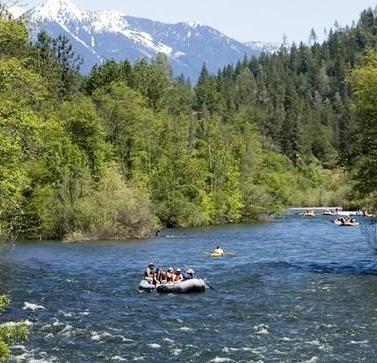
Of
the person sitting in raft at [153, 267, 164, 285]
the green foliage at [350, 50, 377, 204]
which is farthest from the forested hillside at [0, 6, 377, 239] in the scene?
the person sitting in raft at [153, 267, 164, 285]

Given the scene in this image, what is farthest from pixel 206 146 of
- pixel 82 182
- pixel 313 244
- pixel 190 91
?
pixel 190 91

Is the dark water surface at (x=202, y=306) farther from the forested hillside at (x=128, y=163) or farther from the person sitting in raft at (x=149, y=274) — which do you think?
the forested hillside at (x=128, y=163)

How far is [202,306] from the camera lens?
32688 mm

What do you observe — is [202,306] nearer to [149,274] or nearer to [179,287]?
[179,287]

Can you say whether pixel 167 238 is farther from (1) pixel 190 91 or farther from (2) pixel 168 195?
(1) pixel 190 91

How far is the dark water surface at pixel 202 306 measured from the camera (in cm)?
2417

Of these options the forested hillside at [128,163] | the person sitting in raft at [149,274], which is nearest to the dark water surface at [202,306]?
the person sitting in raft at [149,274]

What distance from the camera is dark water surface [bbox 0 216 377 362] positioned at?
79.3 ft

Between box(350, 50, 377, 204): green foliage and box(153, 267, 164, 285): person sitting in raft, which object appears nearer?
box(153, 267, 164, 285): person sitting in raft

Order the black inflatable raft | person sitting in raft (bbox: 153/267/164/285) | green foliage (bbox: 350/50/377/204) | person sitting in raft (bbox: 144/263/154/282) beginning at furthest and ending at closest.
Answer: green foliage (bbox: 350/50/377/204) → person sitting in raft (bbox: 144/263/154/282) → person sitting in raft (bbox: 153/267/164/285) → the black inflatable raft

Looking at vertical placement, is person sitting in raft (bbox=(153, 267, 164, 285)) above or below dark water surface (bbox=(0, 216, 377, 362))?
above

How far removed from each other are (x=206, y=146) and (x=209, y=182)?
5.92 metres

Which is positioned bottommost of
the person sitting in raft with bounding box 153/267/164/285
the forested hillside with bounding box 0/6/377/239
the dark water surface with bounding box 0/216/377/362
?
the dark water surface with bounding box 0/216/377/362

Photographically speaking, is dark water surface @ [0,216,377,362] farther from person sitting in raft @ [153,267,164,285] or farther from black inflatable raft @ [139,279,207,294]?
person sitting in raft @ [153,267,164,285]
